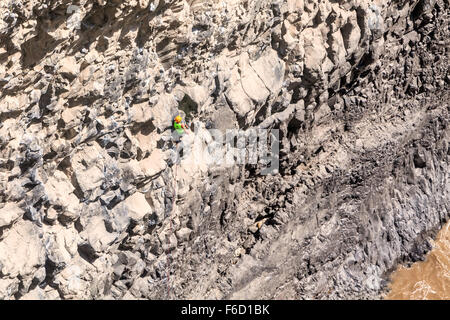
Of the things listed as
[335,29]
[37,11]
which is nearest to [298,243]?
[335,29]

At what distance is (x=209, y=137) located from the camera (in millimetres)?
7848

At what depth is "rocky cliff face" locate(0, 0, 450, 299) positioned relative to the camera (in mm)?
5980

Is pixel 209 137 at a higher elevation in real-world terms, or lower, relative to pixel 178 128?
lower

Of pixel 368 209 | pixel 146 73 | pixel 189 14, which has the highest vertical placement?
pixel 189 14

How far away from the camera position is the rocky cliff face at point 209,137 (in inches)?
235

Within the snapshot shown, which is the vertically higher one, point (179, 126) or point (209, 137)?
point (179, 126)

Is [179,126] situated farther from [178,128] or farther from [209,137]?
[209,137]

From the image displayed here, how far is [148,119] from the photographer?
274 inches

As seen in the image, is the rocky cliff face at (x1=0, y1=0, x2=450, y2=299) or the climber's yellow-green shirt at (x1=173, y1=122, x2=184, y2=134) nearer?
the rocky cliff face at (x1=0, y1=0, x2=450, y2=299)

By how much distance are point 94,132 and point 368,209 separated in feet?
18.5

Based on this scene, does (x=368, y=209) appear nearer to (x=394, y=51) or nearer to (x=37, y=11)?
(x=394, y=51)

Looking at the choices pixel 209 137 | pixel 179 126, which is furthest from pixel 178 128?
pixel 209 137

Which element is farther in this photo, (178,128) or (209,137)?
(209,137)

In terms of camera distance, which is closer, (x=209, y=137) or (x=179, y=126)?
(x=179, y=126)
